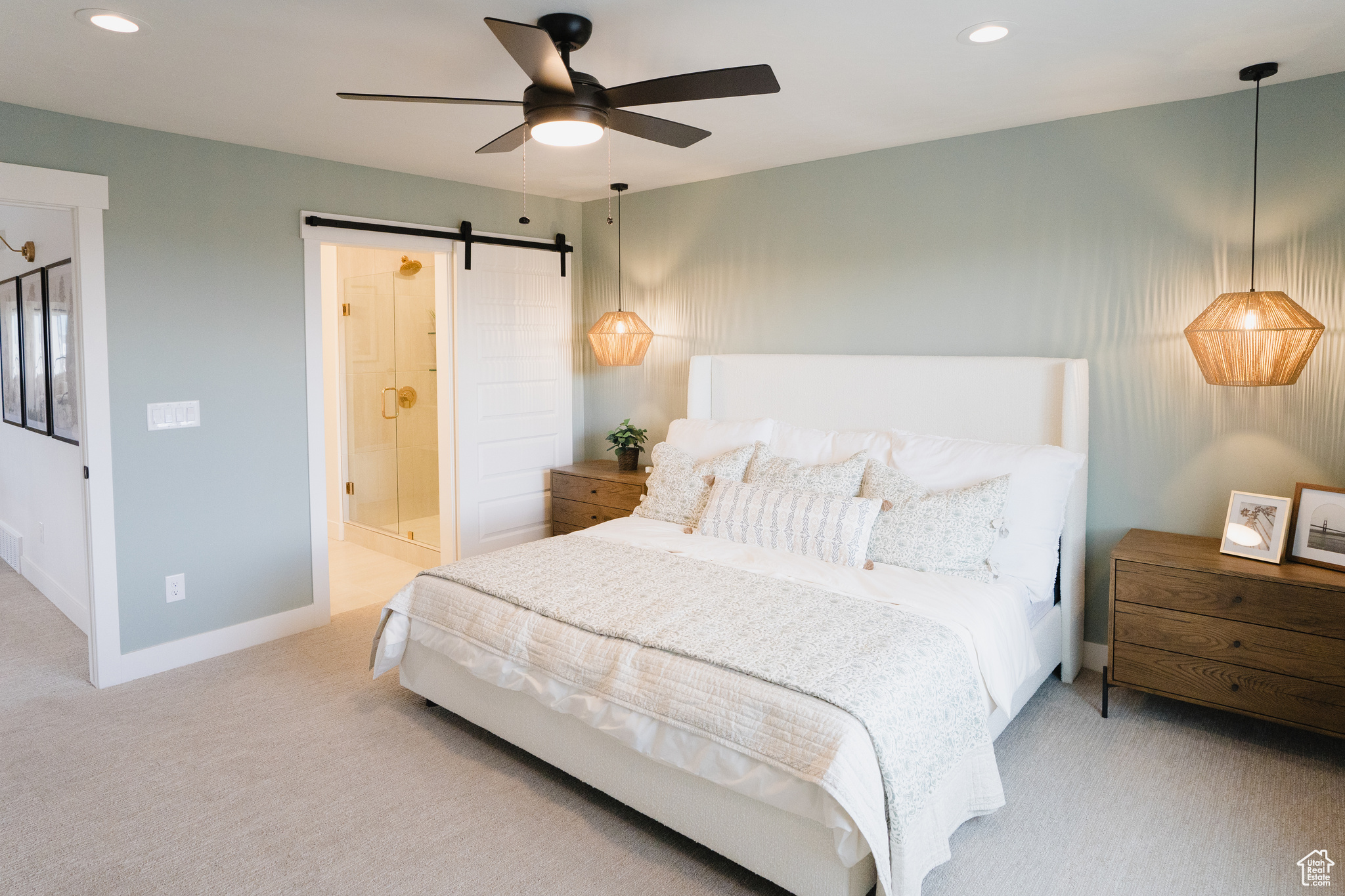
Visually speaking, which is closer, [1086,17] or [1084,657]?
[1086,17]

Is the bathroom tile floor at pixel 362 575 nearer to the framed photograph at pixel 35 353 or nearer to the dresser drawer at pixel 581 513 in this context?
the dresser drawer at pixel 581 513

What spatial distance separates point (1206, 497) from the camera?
3.16 metres

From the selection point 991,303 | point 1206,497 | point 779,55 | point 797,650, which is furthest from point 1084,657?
point 779,55

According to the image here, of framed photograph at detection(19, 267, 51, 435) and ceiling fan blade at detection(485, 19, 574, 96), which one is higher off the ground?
ceiling fan blade at detection(485, 19, 574, 96)

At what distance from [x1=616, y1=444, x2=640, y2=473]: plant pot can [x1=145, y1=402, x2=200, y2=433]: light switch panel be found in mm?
2180

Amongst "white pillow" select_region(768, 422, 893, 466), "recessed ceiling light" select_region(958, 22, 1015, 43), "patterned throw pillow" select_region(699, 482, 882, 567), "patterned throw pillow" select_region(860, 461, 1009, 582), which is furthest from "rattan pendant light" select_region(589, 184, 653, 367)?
"recessed ceiling light" select_region(958, 22, 1015, 43)

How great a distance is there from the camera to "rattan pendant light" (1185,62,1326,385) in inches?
107

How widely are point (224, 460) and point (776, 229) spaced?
→ 297cm

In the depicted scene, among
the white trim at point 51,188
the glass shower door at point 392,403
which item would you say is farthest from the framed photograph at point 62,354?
the glass shower door at point 392,403

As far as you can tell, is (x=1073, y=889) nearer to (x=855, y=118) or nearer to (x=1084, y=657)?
(x=1084, y=657)

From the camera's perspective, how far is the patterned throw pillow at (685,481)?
12.1ft

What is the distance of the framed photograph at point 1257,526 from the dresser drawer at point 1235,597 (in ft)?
0.70

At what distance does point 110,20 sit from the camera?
230 centimetres

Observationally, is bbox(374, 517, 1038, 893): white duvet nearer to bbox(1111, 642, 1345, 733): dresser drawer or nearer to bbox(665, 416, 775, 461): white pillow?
bbox(1111, 642, 1345, 733): dresser drawer
